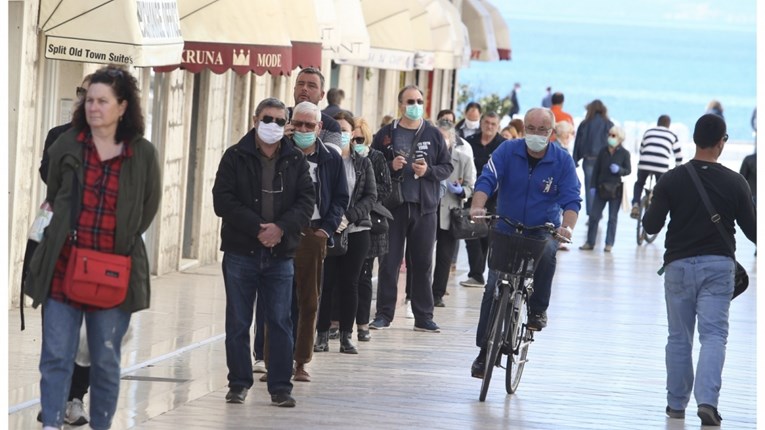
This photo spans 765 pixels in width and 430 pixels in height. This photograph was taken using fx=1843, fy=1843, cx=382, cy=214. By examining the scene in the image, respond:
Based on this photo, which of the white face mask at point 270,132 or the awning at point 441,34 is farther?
the awning at point 441,34

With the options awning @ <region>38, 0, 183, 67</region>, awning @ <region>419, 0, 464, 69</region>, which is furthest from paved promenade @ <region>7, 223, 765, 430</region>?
awning @ <region>419, 0, 464, 69</region>

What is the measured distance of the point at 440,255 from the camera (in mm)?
16703

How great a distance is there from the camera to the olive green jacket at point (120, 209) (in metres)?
8.28

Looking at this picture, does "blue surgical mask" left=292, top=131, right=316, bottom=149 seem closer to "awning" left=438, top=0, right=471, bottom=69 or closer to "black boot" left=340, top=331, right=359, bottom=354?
"black boot" left=340, top=331, right=359, bottom=354

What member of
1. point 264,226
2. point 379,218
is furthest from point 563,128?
point 264,226

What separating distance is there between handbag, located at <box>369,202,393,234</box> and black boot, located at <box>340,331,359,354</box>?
836mm

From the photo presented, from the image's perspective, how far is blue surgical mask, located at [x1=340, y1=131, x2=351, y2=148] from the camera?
12.5 m

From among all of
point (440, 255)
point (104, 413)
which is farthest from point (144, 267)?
point (440, 255)

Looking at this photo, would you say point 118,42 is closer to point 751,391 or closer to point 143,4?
point 143,4

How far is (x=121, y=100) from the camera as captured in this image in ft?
27.7

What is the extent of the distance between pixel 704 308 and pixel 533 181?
1566mm

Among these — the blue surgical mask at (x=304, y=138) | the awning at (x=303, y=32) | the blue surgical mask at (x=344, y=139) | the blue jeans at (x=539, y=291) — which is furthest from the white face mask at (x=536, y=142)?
the awning at (x=303, y=32)

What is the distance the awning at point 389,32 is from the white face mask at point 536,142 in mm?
13467

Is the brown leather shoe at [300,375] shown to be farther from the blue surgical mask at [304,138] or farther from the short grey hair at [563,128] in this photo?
the short grey hair at [563,128]
